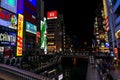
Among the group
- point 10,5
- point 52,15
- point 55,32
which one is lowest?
point 10,5

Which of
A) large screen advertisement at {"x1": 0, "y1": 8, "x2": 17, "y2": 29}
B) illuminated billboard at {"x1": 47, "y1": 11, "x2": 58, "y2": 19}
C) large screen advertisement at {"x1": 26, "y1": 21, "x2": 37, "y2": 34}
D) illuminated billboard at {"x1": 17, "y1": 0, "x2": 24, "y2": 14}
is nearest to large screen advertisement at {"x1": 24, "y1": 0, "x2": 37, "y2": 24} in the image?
large screen advertisement at {"x1": 26, "y1": 21, "x2": 37, "y2": 34}

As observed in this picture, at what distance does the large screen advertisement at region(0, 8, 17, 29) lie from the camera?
50.6m

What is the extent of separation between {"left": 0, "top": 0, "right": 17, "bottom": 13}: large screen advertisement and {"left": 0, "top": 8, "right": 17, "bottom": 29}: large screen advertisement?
1281 mm

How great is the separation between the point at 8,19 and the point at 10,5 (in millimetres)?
4127

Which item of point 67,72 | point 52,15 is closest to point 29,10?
point 67,72

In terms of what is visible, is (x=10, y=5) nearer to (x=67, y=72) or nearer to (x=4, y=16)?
(x=4, y=16)

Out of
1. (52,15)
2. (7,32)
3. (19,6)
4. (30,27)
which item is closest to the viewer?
(7,32)

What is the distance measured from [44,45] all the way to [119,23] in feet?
141

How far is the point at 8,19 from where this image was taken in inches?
2108

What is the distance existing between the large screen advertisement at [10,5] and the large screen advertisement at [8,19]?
1.28 meters

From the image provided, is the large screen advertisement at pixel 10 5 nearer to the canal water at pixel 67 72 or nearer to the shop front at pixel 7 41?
the shop front at pixel 7 41

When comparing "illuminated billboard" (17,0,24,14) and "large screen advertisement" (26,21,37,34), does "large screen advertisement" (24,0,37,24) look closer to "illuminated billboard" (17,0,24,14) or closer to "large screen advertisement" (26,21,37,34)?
"large screen advertisement" (26,21,37,34)

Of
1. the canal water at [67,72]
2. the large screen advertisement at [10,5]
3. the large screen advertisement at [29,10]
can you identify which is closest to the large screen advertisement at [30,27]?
the large screen advertisement at [29,10]

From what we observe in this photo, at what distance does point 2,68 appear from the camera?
2223cm
